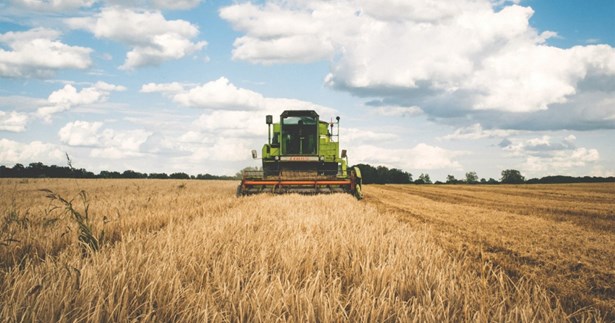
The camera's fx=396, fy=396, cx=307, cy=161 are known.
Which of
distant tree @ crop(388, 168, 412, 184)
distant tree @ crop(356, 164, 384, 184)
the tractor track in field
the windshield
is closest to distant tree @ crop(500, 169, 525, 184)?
distant tree @ crop(388, 168, 412, 184)

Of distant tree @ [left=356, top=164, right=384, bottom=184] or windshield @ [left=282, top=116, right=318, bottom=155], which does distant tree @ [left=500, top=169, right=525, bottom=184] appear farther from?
windshield @ [left=282, top=116, right=318, bottom=155]

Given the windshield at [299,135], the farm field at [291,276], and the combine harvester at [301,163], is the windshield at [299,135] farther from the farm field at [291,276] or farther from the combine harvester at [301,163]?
the farm field at [291,276]

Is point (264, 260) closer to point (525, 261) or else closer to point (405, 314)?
point (405, 314)

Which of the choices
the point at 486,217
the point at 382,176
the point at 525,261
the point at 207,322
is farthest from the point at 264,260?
the point at 382,176

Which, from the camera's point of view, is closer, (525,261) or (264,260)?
(264,260)

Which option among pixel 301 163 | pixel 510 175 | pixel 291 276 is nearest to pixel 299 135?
pixel 301 163

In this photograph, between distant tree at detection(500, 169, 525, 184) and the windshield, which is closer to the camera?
the windshield

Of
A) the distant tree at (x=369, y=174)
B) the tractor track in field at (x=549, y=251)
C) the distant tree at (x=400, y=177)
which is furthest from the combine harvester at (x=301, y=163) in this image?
the distant tree at (x=400, y=177)

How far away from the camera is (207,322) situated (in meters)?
2.02

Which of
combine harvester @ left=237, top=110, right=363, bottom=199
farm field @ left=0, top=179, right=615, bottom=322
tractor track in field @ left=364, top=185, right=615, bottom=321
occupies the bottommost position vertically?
tractor track in field @ left=364, top=185, right=615, bottom=321

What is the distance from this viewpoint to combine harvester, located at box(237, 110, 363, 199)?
14859 mm

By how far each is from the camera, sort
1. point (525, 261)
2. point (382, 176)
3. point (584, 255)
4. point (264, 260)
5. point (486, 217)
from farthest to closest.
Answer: point (382, 176)
point (486, 217)
point (584, 255)
point (525, 261)
point (264, 260)

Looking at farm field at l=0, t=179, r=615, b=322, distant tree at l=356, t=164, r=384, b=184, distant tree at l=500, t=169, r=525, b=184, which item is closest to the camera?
farm field at l=0, t=179, r=615, b=322

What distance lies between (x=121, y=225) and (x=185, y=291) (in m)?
3.65
